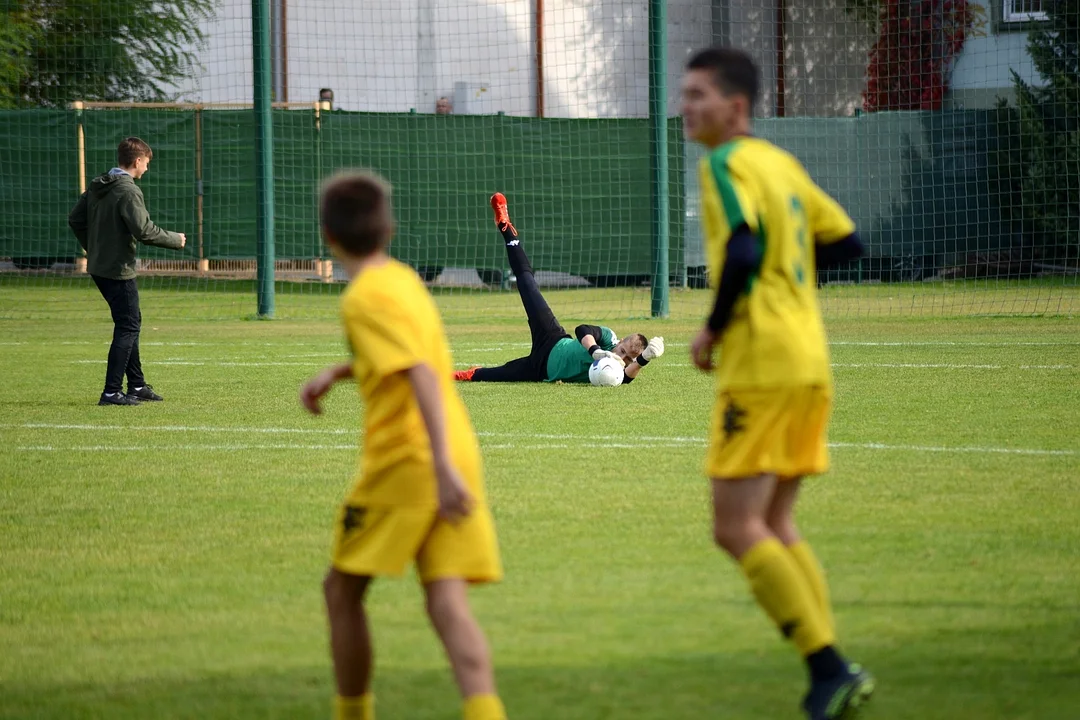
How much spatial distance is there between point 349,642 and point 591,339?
8059 millimetres

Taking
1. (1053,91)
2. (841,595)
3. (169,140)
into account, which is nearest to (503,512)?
(841,595)

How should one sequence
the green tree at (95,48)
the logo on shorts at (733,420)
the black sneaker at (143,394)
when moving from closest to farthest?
the logo on shorts at (733,420)
the black sneaker at (143,394)
the green tree at (95,48)

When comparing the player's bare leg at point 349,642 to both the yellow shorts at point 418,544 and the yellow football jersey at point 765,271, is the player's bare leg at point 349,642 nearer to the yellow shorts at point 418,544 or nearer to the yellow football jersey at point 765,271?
the yellow shorts at point 418,544

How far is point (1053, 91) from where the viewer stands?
77.4ft

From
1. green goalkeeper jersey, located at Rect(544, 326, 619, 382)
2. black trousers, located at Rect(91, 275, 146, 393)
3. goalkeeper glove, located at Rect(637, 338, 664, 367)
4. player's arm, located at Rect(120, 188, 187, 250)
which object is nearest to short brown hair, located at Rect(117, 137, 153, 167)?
player's arm, located at Rect(120, 188, 187, 250)

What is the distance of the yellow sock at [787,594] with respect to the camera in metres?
3.73

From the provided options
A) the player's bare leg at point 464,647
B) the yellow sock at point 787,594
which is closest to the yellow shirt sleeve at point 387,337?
the player's bare leg at point 464,647

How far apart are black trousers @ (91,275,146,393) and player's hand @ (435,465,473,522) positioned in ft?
24.9

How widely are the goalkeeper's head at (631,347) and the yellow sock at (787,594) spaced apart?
7.39 meters

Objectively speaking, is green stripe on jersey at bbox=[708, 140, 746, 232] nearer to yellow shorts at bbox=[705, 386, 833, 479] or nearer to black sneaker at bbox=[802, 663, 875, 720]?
yellow shorts at bbox=[705, 386, 833, 479]

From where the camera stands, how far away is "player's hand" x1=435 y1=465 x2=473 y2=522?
10.9 feet

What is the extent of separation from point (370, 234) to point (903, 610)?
2.35 metres

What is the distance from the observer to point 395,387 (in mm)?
3451

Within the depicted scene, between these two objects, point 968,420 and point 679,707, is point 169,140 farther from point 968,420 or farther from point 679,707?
point 679,707
